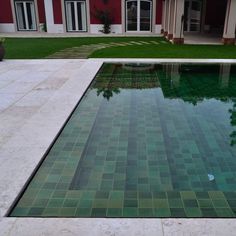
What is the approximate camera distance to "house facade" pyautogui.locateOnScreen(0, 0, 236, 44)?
2233 centimetres

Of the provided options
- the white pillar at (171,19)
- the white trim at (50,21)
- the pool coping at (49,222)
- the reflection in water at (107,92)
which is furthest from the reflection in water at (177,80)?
the white trim at (50,21)

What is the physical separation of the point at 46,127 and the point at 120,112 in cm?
171

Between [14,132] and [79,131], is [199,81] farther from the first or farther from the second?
[14,132]

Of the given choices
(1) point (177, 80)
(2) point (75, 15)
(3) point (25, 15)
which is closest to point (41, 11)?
(3) point (25, 15)

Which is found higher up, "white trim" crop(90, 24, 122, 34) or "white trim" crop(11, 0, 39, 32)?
"white trim" crop(11, 0, 39, 32)

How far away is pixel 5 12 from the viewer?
23875 millimetres

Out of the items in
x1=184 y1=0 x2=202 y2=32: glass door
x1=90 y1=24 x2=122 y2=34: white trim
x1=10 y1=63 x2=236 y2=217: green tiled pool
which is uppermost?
x1=184 y1=0 x2=202 y2=32: glass door

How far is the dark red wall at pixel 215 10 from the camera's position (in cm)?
2203

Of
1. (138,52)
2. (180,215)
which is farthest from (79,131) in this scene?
(138,52)

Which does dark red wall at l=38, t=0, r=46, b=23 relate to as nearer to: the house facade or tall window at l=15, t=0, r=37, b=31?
the house facade

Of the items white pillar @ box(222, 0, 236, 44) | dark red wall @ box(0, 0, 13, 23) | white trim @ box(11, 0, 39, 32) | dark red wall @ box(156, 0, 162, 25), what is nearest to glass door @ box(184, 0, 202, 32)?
dark red wall @ box(156, 0, 162, 25)

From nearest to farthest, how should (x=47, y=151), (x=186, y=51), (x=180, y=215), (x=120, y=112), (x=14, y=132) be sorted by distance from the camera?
(x=180, y=215), (x=47, y=151), (x=14, y=132), (x=120, y=112), (x=186, y=51)

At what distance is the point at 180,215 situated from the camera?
289cm

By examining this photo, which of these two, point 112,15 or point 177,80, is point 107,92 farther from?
point 112,15
